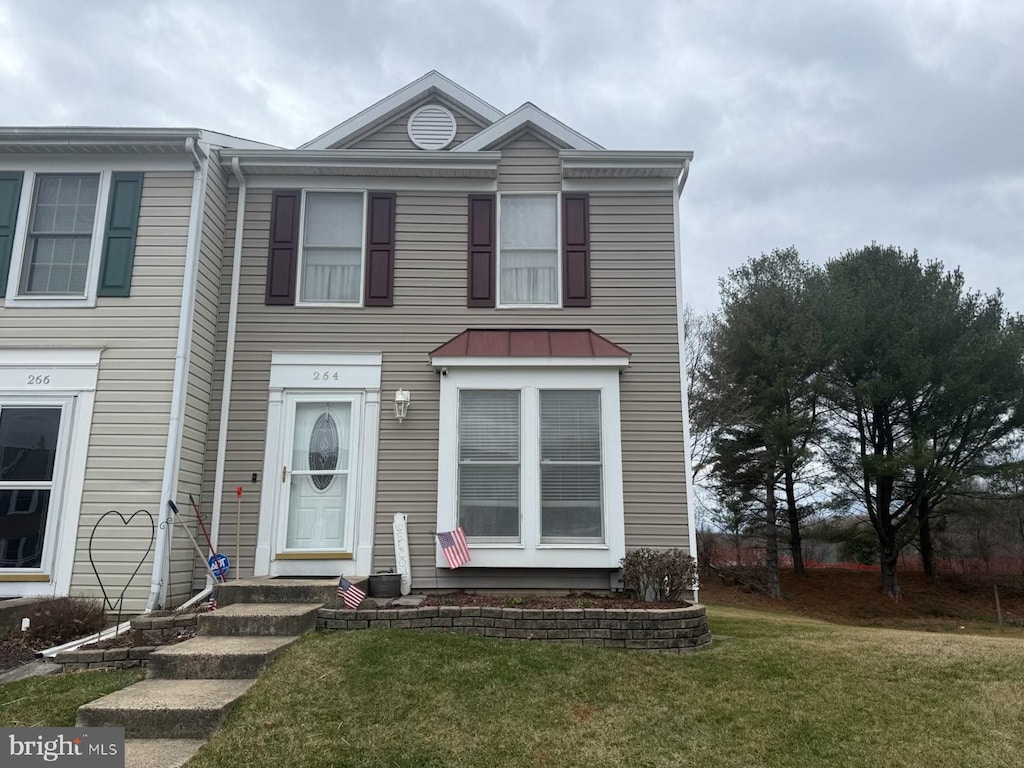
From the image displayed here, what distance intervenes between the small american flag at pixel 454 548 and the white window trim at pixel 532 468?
0.09 m

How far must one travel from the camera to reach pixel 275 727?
12.7 feet

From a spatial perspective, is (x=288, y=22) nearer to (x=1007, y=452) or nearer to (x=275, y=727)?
(x=275, y=727)

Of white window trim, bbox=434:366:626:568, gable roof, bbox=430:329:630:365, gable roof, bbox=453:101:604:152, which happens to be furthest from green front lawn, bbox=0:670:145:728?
gable roof, bbox=453:101:604:152

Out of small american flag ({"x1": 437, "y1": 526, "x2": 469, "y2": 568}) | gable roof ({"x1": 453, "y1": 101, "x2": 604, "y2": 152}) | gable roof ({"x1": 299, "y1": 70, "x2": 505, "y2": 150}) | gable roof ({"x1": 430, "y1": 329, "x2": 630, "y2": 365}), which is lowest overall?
small american flag ({"x1": 437, "y1": 526, "x2": 469, "y2": 568})

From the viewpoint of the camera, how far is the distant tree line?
1866cm

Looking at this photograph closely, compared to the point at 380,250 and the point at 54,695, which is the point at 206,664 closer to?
the point at 54,695

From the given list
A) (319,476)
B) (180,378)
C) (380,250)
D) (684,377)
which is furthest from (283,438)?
(684,377)

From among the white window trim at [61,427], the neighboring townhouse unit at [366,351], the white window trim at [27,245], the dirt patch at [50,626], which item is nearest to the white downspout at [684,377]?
the neighboring townhouse unit at [366,351]

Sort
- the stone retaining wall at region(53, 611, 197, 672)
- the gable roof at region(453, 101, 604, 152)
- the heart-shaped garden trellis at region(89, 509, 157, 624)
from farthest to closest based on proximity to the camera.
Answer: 1. the gable roof at region(453, 101, 604, 152)
2. the heart-shaped garden trellis at region(89, 509, 157, 624)
3. the stone retaining wall at region(53, 611, 197, 672)

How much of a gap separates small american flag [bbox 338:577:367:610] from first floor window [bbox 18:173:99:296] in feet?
15.0

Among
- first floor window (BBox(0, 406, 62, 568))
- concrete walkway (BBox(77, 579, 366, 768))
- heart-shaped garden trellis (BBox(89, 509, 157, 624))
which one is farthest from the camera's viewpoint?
first floor window (BBox(0, 406, 62, 568))

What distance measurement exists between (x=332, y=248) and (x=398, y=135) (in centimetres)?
180

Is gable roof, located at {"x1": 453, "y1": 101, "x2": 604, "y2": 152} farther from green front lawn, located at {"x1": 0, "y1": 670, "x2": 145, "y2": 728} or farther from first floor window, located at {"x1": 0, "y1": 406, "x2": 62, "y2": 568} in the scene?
green front lawn, located at {"x1": 0, "y1": 670, "x2": 145, "y2": 728}

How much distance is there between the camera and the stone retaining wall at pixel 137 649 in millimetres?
5246
